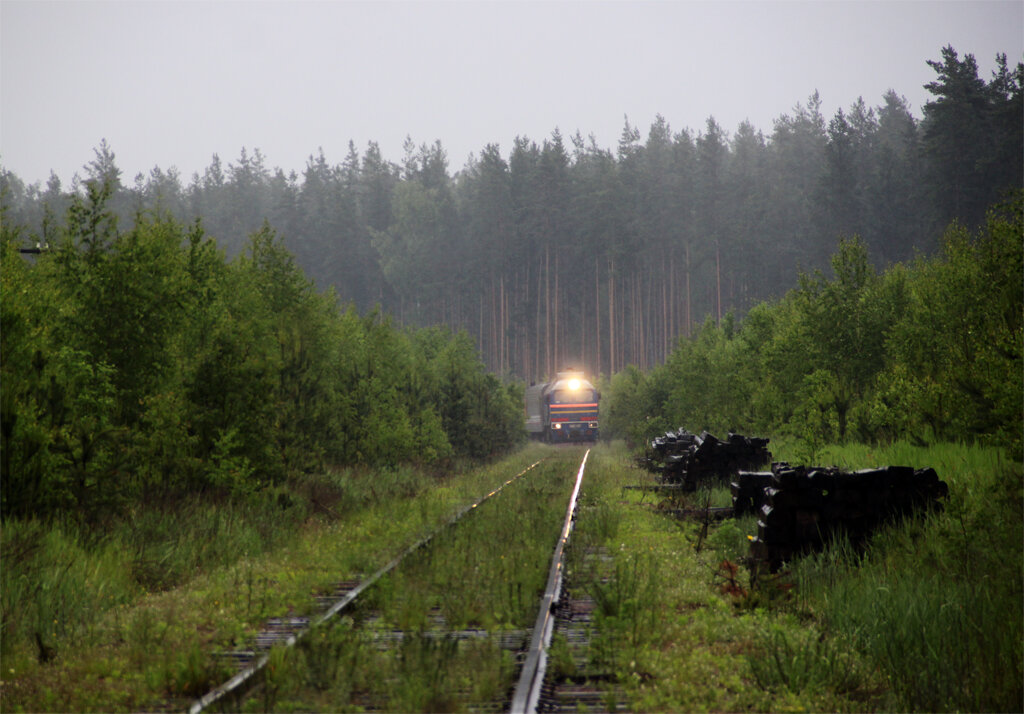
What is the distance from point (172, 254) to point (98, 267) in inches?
69.0

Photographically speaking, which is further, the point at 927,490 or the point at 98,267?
the point at 98,267

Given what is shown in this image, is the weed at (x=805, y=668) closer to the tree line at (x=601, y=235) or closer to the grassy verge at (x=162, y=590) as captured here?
the grassy verge at (x=162, y=590)

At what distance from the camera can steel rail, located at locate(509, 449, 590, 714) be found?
19.5 ft

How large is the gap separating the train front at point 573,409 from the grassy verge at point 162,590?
45.1m

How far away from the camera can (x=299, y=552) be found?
13.0 m

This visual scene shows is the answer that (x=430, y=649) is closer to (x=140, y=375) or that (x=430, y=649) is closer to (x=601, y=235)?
(x=140, y=375)

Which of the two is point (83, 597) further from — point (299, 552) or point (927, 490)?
point (927, 490)

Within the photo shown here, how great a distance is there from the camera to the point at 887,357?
27.9 m

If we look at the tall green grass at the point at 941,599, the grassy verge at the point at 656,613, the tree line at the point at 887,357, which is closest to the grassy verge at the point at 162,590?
the grassy verge at the point at 656,613

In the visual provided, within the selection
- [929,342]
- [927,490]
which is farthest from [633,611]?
[929,342]

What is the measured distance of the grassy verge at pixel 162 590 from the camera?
6.69 meters

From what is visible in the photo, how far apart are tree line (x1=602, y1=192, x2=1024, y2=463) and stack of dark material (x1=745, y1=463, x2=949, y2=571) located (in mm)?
1245

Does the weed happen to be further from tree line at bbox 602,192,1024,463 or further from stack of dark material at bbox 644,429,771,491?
stack of dark material at bbox 644,429,771,491

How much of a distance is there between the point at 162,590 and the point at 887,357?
23.5m
